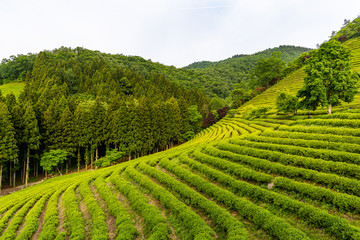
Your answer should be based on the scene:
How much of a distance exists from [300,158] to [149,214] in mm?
10235

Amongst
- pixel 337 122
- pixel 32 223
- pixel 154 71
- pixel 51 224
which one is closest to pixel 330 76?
pixel 337 122

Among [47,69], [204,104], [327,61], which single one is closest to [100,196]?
[327,61]

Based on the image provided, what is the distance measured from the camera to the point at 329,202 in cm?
811

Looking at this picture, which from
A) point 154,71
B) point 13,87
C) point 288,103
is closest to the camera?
point 288,103

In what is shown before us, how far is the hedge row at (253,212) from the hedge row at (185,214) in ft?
3.67

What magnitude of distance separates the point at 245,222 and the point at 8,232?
45.6ft

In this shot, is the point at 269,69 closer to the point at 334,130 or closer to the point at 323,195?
the point at 334,130

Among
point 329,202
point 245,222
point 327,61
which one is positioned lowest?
point 245,222

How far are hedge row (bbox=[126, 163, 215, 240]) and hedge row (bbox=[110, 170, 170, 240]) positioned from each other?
78 cm

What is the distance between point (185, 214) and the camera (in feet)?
29.6

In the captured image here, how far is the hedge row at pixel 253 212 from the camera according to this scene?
266 inches

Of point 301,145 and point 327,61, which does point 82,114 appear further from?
point 327,61

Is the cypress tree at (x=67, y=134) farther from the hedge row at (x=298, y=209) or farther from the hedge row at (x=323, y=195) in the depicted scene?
the hedge row at (x=323, y=195)

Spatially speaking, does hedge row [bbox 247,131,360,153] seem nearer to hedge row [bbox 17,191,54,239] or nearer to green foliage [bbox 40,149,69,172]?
hedge row [bbox 17,191,54,239]
